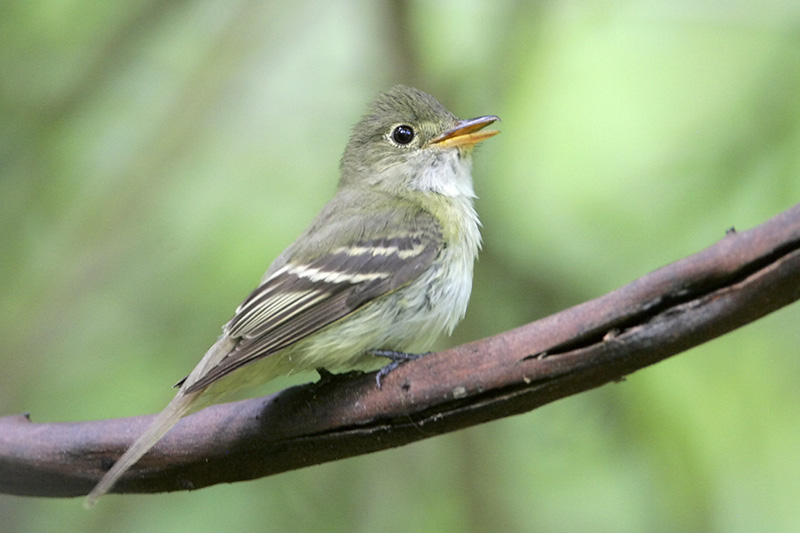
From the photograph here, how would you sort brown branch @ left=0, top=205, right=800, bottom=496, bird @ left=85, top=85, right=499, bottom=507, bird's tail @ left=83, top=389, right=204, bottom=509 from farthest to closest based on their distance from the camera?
bird @ left=85, top=85, right=499, bottom=507 < bird's tail @ left=83, top=389, right=204, bottom=509 < brown branch @ left=0, top=205, right=800, bottom=496

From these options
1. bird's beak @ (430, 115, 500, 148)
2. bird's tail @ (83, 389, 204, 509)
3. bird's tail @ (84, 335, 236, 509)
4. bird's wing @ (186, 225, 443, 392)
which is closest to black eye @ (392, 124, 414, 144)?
bird's beak @ (430, 115, 500, 148)

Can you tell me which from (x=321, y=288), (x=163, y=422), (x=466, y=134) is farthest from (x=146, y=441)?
(x=466, y=134)

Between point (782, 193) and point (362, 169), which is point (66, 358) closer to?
point (362, 169)

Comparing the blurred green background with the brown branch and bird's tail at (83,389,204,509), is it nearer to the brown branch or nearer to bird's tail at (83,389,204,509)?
the brown branch

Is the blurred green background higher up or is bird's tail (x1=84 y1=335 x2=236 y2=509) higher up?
the blurred green background

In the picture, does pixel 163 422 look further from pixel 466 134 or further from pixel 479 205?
pixel 479 205
